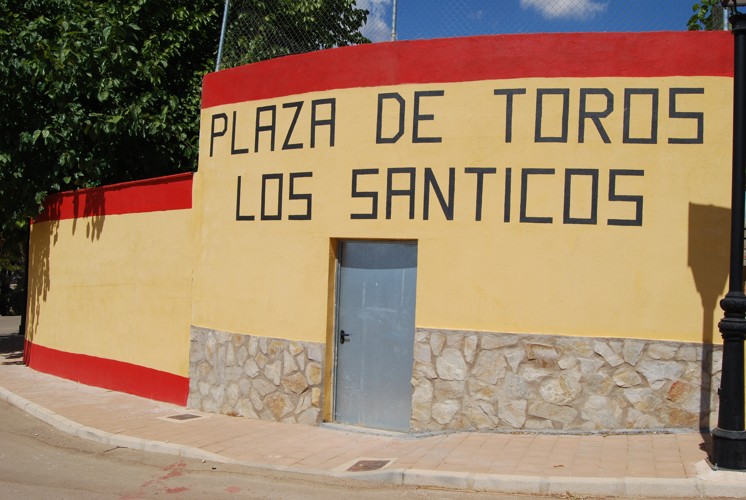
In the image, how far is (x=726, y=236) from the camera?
7.80 m

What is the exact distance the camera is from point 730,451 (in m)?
6.42

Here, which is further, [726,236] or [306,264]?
[306,264]

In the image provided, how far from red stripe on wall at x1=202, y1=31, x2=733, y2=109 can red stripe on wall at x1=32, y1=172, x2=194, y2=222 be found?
237 centimetres

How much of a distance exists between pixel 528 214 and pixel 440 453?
2736 millimetres

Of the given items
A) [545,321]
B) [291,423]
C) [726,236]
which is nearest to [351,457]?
[291,423]

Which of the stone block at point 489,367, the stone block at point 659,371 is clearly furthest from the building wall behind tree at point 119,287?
the stone block at point 659,371

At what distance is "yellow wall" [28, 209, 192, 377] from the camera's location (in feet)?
36.7

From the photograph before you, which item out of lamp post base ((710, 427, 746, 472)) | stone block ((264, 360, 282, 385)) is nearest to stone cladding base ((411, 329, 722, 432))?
lamp post base ((710, 427, 746, 472))

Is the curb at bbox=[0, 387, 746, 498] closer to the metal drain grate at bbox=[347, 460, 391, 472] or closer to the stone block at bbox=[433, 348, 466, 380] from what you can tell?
the metal drain grate at bbox=[347, 460, 391, 472]

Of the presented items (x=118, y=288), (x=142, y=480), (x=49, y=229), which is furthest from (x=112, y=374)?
(x=142, y=480)

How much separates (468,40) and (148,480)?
5.85m

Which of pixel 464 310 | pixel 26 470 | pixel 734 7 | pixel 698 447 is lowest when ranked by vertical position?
pixel 26 470

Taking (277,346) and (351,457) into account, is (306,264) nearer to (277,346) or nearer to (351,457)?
(277,346)

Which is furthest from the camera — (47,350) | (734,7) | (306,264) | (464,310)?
(47,350)
